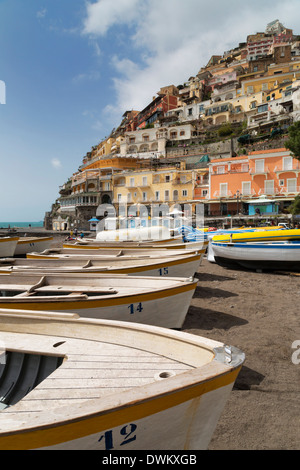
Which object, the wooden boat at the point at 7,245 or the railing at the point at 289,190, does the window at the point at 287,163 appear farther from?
the wooden boat at the point at 7,245

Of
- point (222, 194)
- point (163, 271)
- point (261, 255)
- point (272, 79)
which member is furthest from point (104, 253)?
point (272, 79)

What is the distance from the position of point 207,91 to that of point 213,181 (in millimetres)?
43902

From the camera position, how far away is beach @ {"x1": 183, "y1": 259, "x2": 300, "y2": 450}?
3422mm

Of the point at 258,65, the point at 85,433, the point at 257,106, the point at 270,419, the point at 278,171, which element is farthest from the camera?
the point at 258,65

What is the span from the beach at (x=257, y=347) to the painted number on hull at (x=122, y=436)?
1790mm

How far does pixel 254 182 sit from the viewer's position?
3350cm

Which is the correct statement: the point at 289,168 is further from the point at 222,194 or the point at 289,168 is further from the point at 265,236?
the point at 265,236

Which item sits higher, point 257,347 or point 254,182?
point 254,182

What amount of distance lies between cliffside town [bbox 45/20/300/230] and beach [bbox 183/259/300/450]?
68.6 feet

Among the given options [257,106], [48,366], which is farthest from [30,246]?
[257,106]

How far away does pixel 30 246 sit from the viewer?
1811 centimetres

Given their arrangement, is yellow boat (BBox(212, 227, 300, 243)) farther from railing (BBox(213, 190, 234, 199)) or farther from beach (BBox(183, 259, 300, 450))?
railing (BBox(213, 190, 234, 199))

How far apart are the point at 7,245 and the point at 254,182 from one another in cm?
2886
